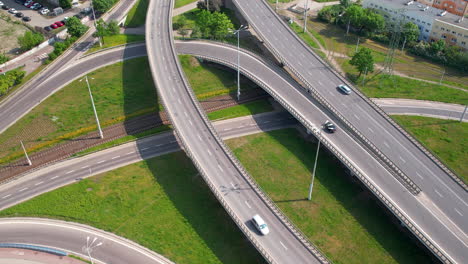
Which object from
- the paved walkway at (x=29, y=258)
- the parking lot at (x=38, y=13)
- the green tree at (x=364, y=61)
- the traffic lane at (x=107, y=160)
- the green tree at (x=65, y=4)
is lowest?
the paved walkway at (x=29, y=258)

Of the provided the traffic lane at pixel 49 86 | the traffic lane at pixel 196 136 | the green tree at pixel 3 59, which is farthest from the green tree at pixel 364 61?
the green tree at pixel 3 59

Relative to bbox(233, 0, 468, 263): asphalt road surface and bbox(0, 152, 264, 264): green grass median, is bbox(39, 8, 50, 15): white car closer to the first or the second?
bbox(233, 0, 468, 263): asphalt road surface

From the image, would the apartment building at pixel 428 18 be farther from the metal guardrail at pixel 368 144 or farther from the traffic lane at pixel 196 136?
the traffic lane at pixel 196 136

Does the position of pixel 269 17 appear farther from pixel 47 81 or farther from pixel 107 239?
pixel 107 239

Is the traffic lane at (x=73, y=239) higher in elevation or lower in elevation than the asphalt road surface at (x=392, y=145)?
lower

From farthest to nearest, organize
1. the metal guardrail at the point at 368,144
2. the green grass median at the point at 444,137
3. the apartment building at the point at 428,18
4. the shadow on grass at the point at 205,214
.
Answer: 1. the apartment building at the point at 428,18
2. the green grass median at the point at 444,137
3. the metal guardrail at the point at 368,144
4. the shadow on grass at the point at 205,214

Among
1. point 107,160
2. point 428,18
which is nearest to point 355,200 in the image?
point 107,160

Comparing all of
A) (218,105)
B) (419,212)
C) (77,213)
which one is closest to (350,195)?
(419,212)

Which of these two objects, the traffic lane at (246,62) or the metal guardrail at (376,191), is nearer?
the metal guardrail at (376,191)
